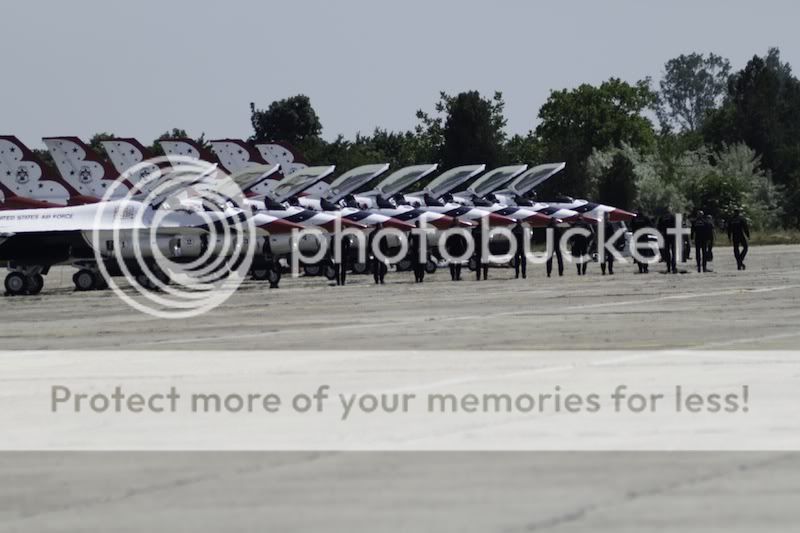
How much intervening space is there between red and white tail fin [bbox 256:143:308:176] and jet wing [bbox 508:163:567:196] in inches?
322

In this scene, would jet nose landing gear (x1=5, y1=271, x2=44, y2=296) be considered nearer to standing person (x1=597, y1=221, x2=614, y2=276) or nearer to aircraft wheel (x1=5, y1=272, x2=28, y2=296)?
aircraft wheel (x1=5, y1=272, x2=28, y2=296)

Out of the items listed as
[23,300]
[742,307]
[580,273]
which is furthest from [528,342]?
[580,273]

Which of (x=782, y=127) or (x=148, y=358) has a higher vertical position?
(x=782, y=127)

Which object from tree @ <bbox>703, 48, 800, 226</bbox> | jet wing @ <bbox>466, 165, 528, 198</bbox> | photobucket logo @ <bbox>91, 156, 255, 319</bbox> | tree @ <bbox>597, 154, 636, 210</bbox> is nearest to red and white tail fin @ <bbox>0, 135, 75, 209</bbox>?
photobucket logo @ <bbox>91, 156, 255, 319</bbox>

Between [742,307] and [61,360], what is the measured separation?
38.6ft

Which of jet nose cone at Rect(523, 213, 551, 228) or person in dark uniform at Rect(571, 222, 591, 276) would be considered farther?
jet nose cone at Rect(523, 213, 551, 228)

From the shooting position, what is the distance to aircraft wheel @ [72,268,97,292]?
39.1m

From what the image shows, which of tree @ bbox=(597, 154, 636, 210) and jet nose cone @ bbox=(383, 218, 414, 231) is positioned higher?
tree @ bbox=(597, 154, 636, 210)

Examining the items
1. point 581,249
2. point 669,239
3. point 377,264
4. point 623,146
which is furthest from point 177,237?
point 623,146

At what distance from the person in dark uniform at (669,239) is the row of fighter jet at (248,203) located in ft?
12.3

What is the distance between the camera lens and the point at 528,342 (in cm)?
1772

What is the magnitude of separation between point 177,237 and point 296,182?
21.2ft
